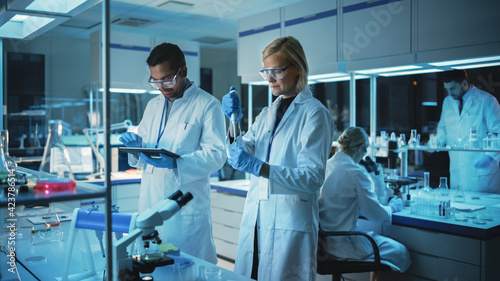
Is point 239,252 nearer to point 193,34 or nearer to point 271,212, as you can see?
point 271,212

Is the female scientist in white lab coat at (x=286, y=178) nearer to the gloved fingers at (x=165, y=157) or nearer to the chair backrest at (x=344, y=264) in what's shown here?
the gloved fingers at (x=165, y=157)

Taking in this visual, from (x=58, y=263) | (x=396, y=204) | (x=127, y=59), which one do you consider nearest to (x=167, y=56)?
(x=58, y=263)

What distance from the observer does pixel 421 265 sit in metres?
2.71

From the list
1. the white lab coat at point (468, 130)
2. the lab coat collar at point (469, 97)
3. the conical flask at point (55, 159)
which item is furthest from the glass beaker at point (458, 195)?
the conical flask at point (55, 159)

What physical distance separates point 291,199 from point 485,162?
7.14ft

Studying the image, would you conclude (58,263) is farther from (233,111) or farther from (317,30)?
(317,30)

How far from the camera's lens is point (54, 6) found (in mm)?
1400

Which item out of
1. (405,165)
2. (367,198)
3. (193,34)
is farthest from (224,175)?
(193,34)

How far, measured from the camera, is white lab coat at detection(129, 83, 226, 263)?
2.13 metres

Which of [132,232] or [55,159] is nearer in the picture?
[132,232]

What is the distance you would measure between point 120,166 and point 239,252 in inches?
141

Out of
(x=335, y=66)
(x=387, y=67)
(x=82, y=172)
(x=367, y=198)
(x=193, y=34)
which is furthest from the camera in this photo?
(x=193, y=34)

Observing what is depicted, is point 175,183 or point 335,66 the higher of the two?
point 335,66

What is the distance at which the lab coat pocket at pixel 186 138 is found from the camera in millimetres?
2252
